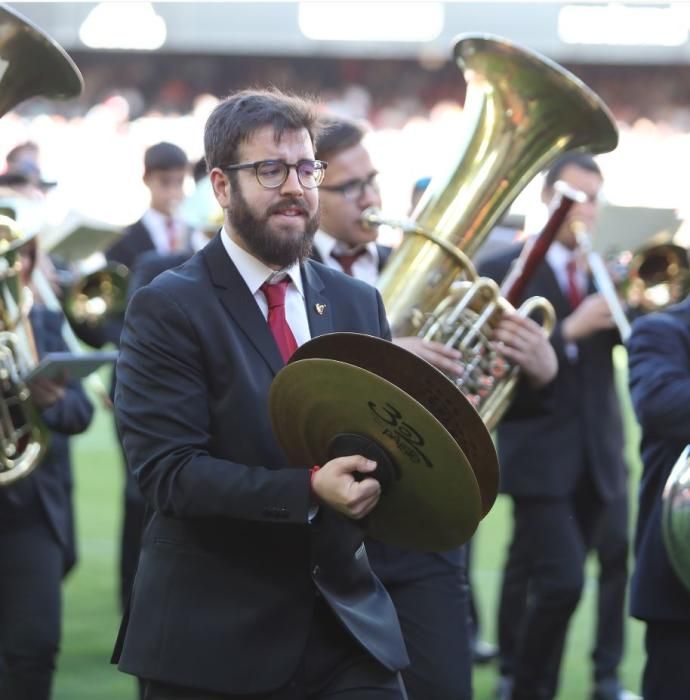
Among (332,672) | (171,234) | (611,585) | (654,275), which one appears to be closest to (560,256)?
(654,275)

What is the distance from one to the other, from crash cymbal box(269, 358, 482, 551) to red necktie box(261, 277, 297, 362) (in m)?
0.27

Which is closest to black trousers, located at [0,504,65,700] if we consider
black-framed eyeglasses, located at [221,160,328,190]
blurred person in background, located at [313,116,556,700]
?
blurred person in background, located at [313,116,556,700]

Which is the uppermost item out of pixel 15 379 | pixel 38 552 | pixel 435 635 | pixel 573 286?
pixel 573 286

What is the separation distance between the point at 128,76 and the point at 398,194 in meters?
8.75

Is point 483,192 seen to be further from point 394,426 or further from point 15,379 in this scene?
point 394,426

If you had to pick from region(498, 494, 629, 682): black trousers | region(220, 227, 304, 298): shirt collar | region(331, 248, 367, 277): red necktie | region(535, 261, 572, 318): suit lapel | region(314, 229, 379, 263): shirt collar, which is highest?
region(220, 227, 304, 298): shirt collar

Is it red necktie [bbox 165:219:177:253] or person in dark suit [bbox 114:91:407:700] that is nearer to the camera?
person in dark suit [bbox 114:91:407:700]

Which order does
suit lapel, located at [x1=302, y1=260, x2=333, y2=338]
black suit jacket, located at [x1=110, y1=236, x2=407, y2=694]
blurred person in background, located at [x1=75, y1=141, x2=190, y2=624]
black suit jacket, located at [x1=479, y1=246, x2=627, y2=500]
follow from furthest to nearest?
blurred person in background, located at [x1=75, y1=141, x2=190, y2=624], black suit jacket, located at [x1=479, y1=246, x2=627, y2=500], suit lapel, located at [x1=302, y1=260, x2=333, y2=338], black suit jacket, located at [x1=110, y1=236, x2=407, y2=694]

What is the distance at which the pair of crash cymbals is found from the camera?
276 cm

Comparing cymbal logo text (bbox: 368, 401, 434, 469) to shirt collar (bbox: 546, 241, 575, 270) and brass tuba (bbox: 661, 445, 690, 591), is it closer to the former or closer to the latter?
brass tuba (bbox: 661, 445, 690, 591)

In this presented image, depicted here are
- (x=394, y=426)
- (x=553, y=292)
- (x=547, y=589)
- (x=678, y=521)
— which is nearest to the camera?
(x=394, y=426)

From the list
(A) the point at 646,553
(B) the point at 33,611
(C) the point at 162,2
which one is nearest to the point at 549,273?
(A) the point at 646,553

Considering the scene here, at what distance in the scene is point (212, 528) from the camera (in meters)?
3.04

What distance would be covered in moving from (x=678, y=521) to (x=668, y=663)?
476mm
